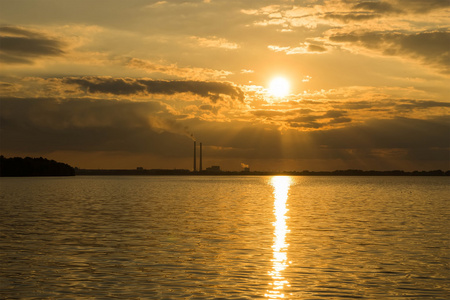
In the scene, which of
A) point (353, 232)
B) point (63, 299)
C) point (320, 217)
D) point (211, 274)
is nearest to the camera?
point (63, 299)

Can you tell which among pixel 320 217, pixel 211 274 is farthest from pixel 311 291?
pixel 320 217

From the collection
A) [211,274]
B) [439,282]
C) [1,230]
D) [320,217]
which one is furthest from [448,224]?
[1,230]

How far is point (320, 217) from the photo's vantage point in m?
65.8

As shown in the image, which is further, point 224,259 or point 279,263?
point 224,259

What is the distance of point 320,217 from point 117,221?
74.0 ft

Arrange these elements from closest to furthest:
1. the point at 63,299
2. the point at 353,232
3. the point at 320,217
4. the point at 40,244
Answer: the point at 63,299 < the point at 40,244 < the point at 353,232 < the point at 320,217

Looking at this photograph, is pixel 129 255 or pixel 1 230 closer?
pixel 129 255

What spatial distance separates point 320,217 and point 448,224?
13.8m

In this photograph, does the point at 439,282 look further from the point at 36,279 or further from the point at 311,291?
the point at 36,279

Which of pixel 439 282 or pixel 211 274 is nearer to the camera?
pixel 439 282

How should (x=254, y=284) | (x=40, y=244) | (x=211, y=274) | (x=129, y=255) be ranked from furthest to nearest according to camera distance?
(x=40, y=244)
(x=129, y=255)
(x=211, y=274)
(x=254, y=284)

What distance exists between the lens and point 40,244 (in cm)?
4103

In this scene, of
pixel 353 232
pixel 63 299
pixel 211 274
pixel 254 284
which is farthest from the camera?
pixel 353 232

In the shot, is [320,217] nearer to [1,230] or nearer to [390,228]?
[390,228]
